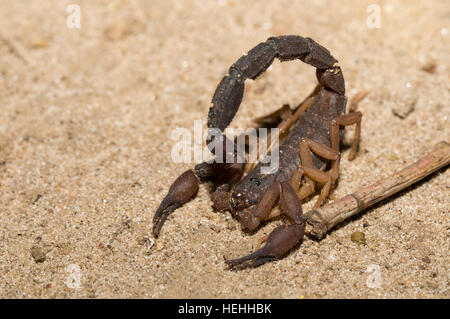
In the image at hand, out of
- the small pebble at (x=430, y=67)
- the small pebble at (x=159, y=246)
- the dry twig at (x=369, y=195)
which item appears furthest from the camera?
the small pebble at (x=430, y=67)

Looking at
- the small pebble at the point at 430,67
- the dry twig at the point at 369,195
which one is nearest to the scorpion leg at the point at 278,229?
the dry twig at the point at 369,195

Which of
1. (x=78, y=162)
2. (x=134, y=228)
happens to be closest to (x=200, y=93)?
(x=78, y=162)

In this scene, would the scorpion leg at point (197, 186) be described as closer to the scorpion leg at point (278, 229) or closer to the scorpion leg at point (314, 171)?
the scorpion leg at point (278, 229)

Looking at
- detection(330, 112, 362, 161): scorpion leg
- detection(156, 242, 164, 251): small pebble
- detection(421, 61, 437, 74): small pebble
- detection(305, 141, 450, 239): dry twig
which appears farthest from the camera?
detection(421, 61, 437, 74): small pebble

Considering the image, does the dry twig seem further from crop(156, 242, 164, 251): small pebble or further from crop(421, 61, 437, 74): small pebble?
crop(421, 61, 437, 74): small pebble

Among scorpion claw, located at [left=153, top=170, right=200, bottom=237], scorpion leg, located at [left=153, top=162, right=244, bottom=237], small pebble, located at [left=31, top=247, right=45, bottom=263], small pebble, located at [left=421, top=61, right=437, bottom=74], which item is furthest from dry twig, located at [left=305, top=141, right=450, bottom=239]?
small pebble, located at [left=31, top=247, right=45, bottom=263]

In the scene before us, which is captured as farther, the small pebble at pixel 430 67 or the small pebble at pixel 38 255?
the small pebble at pixel 430 67

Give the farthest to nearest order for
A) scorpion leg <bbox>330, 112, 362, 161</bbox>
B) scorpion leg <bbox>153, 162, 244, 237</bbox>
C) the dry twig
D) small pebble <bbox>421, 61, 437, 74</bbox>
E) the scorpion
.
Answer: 1. small pebble <bbox>421, 61, 437, 74</bbox>
2. scorpion leg <bbox>330, 112, 362, 161</bbox>
3. scorpion leg <bbox>153, 162, 244, 237</bbox>
4. the dry twig
5. the scorpion
